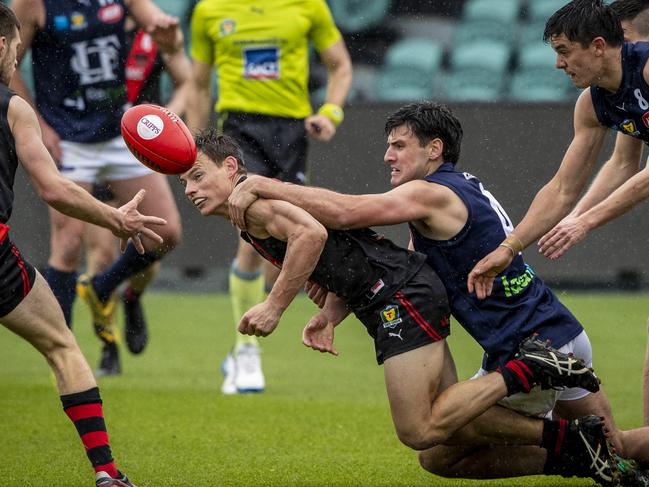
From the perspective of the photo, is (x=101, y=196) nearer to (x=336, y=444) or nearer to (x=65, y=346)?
(x=336, y=444)

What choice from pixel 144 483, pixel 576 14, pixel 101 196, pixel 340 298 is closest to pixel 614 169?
pixel 576 14

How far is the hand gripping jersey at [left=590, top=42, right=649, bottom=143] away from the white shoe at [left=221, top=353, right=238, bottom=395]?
340 centimetres

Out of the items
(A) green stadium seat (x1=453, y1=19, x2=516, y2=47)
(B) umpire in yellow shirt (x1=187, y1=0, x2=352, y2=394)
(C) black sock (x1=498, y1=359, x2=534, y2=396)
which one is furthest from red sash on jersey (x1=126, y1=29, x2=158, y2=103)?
(A) green stadium seat (x1=453, y1=19, x2=516, y2=47)

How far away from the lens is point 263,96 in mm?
8469

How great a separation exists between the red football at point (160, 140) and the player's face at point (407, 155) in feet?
2.94

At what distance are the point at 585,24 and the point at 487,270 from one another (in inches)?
46.8

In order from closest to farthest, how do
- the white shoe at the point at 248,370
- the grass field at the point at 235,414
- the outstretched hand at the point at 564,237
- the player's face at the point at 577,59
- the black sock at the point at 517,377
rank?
the black sock at the point at 517,377 → the outstretched hand at the point at 564,237 → the player's face at the point at 577,59 → the grass field at the point at 235,414 → the white shoe at the point at 248,370

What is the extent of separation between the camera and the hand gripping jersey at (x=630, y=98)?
208 inches

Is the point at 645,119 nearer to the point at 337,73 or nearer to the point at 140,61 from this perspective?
the point at 337,73

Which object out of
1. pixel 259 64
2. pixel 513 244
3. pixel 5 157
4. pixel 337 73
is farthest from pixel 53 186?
pixel 337 73

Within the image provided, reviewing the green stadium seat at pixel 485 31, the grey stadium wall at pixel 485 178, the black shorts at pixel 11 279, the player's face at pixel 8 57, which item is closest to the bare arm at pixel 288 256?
the black shorts at pixel 11 279

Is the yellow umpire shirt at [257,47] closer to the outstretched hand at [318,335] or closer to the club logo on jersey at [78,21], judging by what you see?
the club logo on jersey at [78,21]

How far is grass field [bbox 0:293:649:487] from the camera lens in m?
5.58

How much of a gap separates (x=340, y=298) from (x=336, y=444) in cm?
129
